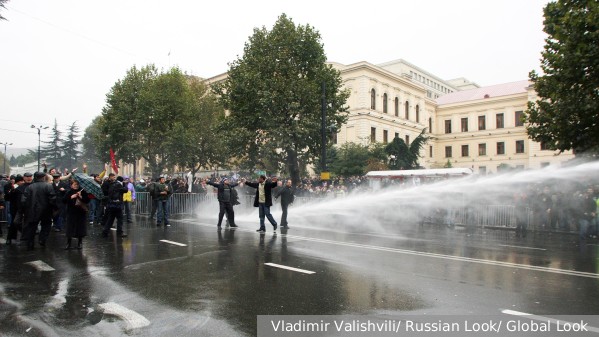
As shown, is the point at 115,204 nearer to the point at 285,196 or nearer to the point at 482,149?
the point at 285,196

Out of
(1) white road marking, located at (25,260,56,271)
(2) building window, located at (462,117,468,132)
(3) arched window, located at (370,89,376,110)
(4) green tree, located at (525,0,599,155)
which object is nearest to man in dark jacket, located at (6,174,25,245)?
(1) white road marking, located at (25,260,56,271)

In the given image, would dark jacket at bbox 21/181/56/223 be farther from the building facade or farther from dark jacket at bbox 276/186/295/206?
the building facade

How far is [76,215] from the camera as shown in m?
10.4

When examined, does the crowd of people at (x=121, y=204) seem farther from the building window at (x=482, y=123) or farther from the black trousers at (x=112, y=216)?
the building window at (x=482, y=123)

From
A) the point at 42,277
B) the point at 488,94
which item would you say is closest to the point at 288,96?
the point at 42,277

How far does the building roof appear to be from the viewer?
66.8 metres

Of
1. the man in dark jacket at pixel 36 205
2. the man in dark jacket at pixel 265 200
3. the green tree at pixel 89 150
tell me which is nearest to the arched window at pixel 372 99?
the man in dark jacket at pixel 265 200

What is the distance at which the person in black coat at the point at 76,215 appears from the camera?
10250 millimetres

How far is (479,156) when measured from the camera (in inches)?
2707

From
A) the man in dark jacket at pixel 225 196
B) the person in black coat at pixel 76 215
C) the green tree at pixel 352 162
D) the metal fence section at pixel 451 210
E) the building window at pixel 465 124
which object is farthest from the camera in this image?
the building window at pixel 465 124

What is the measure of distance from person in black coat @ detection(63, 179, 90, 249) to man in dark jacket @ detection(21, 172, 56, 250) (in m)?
0.43

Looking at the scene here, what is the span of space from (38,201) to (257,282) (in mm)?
6489

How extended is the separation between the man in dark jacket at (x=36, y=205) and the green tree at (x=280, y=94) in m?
18.2

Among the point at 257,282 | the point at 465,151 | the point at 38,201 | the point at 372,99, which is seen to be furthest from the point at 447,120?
the point at 257,282
